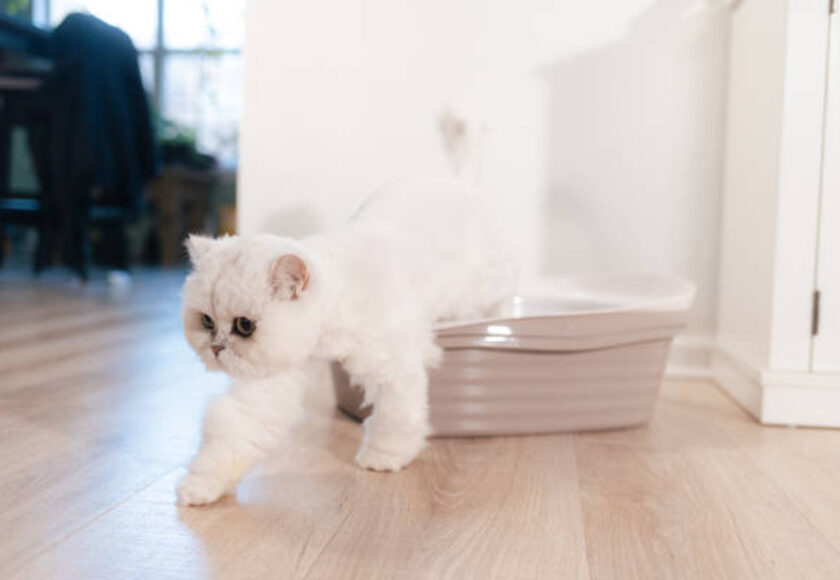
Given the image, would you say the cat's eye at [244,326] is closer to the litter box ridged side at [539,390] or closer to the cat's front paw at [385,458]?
the cat's front paw at [385,458]

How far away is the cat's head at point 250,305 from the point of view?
85 cm

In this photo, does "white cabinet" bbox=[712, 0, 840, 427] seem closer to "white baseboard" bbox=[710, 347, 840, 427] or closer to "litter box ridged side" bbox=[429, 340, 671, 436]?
"white baseboard" bbox=[710, 347, 840, 427]

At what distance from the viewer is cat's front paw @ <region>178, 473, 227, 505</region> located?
0.90 meters

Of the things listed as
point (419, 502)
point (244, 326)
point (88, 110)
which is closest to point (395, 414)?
point (419, 502)

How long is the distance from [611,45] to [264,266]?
133 cm

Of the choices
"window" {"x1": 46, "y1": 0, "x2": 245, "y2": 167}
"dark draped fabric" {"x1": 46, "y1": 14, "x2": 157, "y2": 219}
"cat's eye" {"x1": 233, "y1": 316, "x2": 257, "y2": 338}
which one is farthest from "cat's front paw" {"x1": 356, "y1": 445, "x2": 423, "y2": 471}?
"window" {"x1": 46, "y1": 0, "x2": 245, "y2": 167}

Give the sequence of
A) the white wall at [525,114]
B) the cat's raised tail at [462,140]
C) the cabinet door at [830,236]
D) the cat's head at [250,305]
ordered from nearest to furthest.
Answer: the cat's head at [250,305] < the cabinet door at [830,236] < the cat's raised tail at [462,140] < the white wall at [525,114]

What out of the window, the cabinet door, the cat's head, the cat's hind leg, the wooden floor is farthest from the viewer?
the window

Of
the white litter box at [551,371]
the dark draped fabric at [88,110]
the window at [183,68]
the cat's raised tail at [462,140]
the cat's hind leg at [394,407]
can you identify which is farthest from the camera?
the window at [183,68]

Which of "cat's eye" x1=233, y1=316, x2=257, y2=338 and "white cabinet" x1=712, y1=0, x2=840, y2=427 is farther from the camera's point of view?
"white cabinet" x1=712, y1=0, x2=840, y2=427

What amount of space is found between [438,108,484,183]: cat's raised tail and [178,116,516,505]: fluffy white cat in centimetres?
28

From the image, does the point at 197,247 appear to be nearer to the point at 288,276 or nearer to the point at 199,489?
the point at 288,276

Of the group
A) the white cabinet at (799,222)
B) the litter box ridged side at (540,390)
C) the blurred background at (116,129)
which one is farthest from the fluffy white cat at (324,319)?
the blurred background at (116,129)

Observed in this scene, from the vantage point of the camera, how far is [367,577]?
2.33 ft
